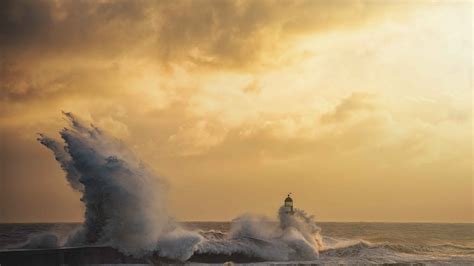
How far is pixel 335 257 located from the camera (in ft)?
63.4

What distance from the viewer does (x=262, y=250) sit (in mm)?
17391

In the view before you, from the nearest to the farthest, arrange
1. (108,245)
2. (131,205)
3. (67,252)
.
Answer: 1. (67,252)
2. (108,245)
3. (131,205)

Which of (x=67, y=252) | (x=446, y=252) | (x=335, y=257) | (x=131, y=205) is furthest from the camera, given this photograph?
(x=446, y=252)

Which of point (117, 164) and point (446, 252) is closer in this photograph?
point (117, 164)

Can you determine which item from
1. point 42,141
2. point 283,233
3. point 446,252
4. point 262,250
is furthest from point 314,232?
point 42,141

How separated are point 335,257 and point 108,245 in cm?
762

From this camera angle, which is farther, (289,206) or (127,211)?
(289,206)

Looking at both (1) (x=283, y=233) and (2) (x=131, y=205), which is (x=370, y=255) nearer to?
(1) (x=283, y=233)

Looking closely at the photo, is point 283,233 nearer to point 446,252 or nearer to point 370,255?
point 370,255

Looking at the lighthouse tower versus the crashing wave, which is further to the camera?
the lighthouse tower

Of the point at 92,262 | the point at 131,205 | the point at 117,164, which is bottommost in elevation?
the point at 92,262

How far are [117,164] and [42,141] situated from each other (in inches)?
114

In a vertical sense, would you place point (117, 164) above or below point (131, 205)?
above

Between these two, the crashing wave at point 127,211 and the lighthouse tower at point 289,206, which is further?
the lighthouse tower at point 289,206
